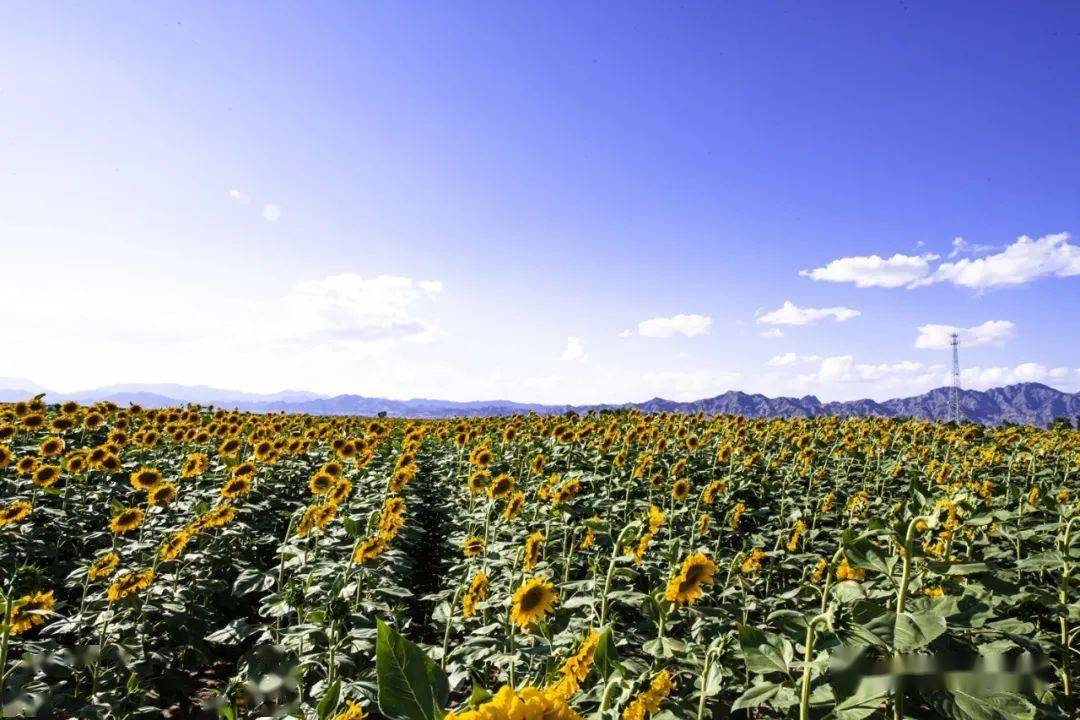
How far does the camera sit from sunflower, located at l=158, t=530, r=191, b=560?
5777 millimetres

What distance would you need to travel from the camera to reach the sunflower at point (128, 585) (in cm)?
496

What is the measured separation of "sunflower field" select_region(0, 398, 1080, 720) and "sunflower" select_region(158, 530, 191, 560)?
0.11 ft

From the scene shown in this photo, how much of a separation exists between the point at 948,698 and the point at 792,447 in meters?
12.1

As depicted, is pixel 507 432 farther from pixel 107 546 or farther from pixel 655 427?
pixel 107 546

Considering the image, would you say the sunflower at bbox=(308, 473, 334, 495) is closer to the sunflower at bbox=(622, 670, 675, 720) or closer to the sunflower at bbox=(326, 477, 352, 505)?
the sunflower at bbox=(326, 477, 352, 505)

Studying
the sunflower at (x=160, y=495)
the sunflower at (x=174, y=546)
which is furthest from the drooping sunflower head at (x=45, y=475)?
the sunflower at (x=174, y=546)

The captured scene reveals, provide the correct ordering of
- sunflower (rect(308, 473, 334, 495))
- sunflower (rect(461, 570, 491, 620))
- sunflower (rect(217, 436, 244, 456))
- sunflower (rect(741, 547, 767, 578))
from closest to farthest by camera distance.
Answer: sunflower (rect(461, 570, 491, 620)) < sunflower (rect(741, 547, 767, 578)) < sunflower (rect(308, 473, 334, 495)) < sunflower (rect(217, 436, 244, 456))

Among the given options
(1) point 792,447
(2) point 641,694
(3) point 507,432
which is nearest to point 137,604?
(2) point 641,694

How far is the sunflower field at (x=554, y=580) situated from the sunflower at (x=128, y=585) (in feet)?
0.08

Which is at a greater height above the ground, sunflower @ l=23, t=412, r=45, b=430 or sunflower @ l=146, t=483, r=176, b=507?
sunflower @ l=23, t=412, r=45, b=430

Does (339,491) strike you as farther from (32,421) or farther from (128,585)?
(32,421)

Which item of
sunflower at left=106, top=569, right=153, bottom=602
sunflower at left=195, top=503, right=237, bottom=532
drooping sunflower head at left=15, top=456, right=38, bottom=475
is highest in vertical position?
drooping sunflower head at left=15, top=456, right=38, bottom=475

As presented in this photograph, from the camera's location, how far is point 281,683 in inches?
118

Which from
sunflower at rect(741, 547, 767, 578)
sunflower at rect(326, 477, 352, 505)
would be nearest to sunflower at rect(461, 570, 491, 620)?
sunflower at rect(741, 547, 767, 578)
